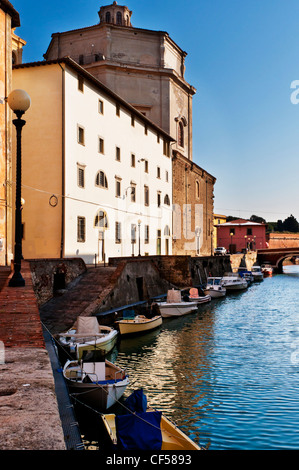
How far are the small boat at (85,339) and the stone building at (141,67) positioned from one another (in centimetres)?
3324

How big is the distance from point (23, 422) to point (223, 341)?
17.5 metres

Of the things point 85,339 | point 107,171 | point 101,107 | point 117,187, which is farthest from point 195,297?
point 85,339

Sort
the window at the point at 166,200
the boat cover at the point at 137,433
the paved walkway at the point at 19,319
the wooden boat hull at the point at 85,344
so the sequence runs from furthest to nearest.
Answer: the window at the point at 166,200 < the wooden boat hull at the point at 85,344 < the boat cover at the point at 137,433 < the paved walkway at the point at 19,319

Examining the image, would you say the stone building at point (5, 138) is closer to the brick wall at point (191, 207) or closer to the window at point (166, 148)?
the window at point (166, 148)

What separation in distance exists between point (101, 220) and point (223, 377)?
20017 millimetres

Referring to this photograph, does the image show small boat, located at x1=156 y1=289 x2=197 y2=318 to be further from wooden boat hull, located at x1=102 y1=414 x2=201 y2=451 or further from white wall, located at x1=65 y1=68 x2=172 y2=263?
wooden boat hull, located at x1=102 y1=414 x2=201 y2=451

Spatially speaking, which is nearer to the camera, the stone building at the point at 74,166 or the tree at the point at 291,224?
the stone building at the point at 74,166

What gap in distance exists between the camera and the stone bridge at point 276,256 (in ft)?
267

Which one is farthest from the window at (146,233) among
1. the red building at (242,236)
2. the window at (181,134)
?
the red building at (242,236)

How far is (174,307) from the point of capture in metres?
27.3

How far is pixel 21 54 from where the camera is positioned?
38969 mm

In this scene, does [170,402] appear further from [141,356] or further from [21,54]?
[21,54]
